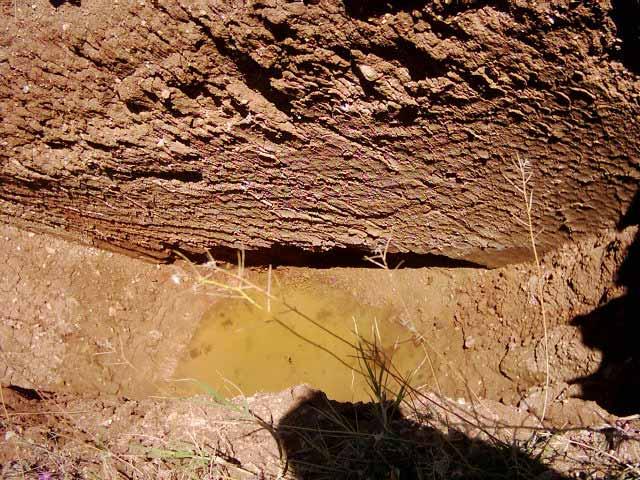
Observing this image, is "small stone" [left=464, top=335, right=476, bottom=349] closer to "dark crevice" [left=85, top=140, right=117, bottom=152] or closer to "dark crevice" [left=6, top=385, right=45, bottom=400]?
"dark crevice" [left=85, top=140, right=117, bottom=152]

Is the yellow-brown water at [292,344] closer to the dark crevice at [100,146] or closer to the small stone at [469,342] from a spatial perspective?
the small stone at [469,342]

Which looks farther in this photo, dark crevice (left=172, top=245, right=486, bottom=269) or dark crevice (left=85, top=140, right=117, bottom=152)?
dark crevice (left=172, top=245, right=486, bottom=269)

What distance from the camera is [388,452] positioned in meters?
1.59

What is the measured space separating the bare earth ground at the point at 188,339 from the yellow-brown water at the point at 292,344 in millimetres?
82

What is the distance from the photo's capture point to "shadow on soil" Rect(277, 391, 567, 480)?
4.88 feet

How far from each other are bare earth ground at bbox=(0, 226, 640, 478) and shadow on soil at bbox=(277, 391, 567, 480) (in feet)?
0.42

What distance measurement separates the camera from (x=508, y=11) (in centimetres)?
156

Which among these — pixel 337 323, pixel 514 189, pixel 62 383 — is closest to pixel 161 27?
pixel 514 189

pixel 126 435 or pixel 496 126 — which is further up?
pixel 496 126

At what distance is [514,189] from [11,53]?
2.11 m

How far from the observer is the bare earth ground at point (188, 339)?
1906 mm

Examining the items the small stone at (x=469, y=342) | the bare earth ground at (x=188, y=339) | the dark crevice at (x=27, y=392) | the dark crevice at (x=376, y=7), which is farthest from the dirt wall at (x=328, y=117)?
the dark crevice at (x=27, y=392)

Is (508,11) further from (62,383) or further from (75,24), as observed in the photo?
(62,383)

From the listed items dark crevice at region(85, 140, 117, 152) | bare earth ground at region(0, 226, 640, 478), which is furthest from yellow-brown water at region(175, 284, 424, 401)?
dark crevice at region(85, 140, 117, 152)
